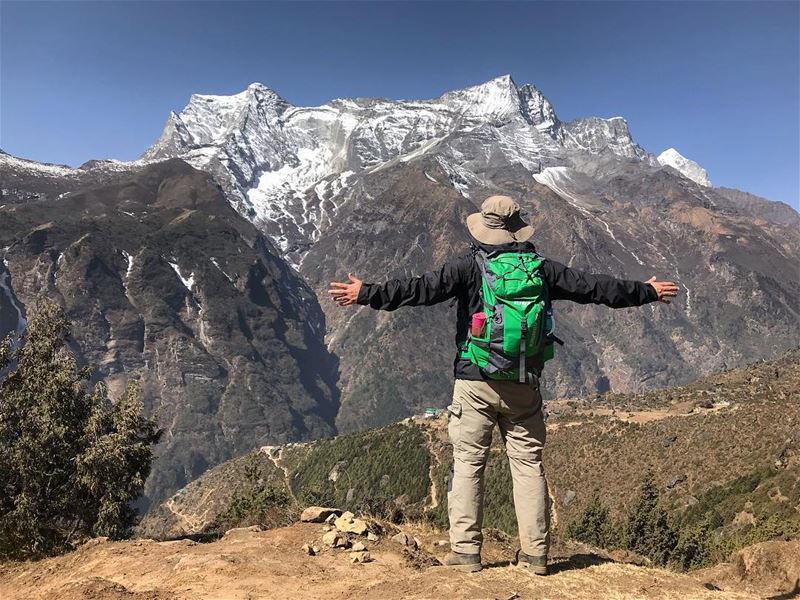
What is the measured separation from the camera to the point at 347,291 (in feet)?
31.2

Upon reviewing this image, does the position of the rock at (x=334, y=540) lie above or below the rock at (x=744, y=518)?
above

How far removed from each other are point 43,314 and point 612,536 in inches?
2123

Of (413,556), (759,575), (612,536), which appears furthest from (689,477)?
(413,556)

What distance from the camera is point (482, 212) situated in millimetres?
10273

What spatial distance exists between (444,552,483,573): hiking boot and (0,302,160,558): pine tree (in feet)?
39.4

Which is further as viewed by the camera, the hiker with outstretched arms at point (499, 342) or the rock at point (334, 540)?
the rock at point (334, 540)

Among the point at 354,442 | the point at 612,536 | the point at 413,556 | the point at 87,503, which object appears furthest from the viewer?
the point at 354,442

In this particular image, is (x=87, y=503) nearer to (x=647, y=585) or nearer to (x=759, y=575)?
(x=647, y=585)

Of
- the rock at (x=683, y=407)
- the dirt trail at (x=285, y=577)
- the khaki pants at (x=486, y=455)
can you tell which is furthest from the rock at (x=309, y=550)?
the rock at (x=683, y=407)

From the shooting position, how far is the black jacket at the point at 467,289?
940cm

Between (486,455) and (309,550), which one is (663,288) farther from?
(309,550)

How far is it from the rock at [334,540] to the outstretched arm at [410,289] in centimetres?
570

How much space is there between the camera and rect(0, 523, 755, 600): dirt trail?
8883mm

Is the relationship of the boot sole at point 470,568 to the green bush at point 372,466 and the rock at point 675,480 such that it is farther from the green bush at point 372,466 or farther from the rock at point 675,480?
the green bush at point 372,466
